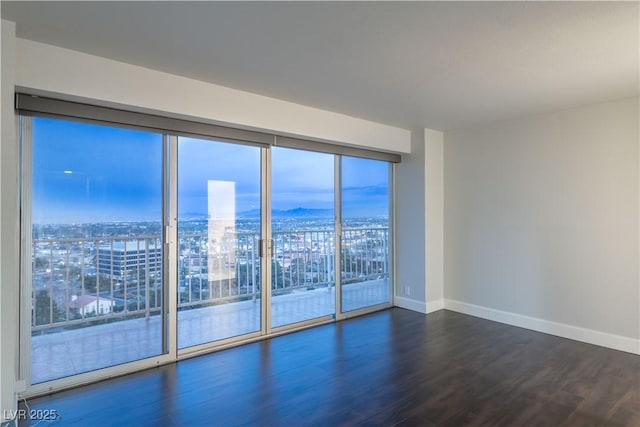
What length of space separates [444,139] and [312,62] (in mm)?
2868

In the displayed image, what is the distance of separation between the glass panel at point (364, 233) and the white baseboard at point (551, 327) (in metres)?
1.01

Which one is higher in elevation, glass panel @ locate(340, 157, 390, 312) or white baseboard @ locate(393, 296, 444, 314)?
glass panel @ locate(340, 157, 390, 312)

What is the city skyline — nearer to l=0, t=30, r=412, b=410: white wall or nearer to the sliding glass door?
the sliding glass door

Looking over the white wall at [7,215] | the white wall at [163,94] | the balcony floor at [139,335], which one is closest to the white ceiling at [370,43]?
the white wall at [163,94]

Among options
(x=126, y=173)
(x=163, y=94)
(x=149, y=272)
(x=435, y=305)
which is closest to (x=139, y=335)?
(x=149, y=272)

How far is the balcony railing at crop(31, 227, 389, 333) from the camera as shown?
2.83 metres

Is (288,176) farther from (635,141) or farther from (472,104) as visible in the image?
(635,141)

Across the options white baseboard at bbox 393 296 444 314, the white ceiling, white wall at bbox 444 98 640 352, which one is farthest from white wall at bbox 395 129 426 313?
the white ceiling

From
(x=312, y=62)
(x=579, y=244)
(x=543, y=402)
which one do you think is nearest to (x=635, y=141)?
(x=579, y=244)

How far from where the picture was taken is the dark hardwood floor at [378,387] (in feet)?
7.70

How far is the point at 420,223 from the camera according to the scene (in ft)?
15.5

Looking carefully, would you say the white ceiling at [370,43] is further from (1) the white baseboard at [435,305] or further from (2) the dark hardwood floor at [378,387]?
(1) the white baseboard at [435,305]

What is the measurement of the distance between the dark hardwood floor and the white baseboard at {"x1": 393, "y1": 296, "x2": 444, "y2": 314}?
0.90 m

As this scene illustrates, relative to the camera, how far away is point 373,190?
4.93 metres
